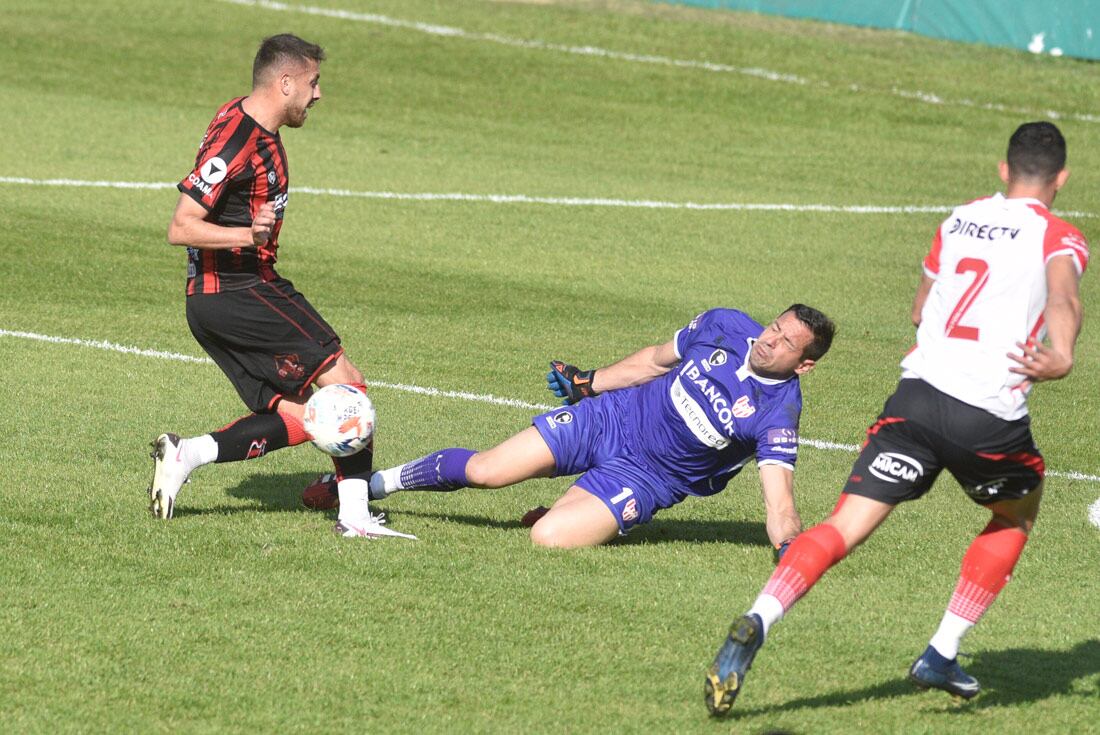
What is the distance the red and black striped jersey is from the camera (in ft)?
24.9

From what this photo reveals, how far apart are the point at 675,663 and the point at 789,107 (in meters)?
18.2

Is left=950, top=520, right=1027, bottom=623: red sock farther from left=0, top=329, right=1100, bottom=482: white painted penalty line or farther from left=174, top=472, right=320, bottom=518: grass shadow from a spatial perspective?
left=0, top=329, right=1100, bottom=482: white painted penalty line

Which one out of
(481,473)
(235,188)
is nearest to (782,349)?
(481,473)

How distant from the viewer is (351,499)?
768 cm

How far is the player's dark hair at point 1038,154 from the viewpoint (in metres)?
5.84

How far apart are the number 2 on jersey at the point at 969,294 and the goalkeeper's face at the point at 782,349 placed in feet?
6.01

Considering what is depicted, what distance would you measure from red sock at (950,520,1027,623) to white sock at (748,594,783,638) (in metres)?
0.80

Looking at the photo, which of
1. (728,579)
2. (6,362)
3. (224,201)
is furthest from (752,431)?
(6,362)

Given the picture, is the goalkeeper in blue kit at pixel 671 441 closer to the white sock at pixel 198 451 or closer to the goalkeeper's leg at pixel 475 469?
the goalkeeper's leg at pixel 475 469

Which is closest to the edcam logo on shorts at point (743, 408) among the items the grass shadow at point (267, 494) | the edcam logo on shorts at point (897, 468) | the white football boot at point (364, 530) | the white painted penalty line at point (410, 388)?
the white football boot at point (364, 530)

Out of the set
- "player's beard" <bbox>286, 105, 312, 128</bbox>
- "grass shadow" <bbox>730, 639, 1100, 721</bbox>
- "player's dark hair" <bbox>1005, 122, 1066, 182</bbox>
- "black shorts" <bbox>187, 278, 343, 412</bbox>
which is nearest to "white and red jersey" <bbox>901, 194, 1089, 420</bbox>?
"player's dark hair" <bbox>1005, 122, 1066, 182</bbox>

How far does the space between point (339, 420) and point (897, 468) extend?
287 cm

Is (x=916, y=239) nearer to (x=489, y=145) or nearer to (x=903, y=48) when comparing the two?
(x=489, y=145)

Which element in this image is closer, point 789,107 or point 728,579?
point 728,579
